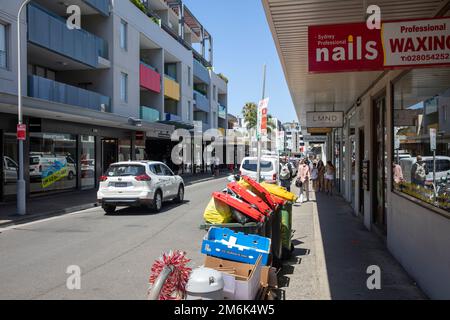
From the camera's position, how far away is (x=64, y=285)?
6.24 m

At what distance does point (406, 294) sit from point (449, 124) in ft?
7.36

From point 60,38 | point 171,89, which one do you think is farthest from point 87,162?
point 171,89

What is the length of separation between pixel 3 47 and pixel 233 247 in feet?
49.8

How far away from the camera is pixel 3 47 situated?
16531mm

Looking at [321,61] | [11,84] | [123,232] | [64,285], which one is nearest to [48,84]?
[11,84]

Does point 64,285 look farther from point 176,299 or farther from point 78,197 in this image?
point 78,197

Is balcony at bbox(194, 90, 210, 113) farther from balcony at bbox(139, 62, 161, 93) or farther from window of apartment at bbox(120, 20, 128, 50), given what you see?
window of apartment at bbox(120, 20, 128, 50)

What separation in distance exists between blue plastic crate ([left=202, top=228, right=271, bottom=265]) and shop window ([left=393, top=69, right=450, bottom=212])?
6.88 ft

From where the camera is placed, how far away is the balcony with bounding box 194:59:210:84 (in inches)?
1768

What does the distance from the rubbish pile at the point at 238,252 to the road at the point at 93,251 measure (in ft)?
4.66

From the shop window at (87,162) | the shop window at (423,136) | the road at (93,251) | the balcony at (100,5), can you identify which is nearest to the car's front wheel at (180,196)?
the road at (93,251)

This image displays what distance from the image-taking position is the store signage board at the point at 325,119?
16.3m

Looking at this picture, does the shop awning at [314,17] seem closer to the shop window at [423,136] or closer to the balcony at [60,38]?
the shop window at [423,136]

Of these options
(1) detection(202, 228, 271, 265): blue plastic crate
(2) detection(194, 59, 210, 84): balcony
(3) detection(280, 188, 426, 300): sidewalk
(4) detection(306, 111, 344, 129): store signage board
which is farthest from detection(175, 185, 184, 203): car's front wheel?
(2) detection(194, 59, 210, 84): balcony
